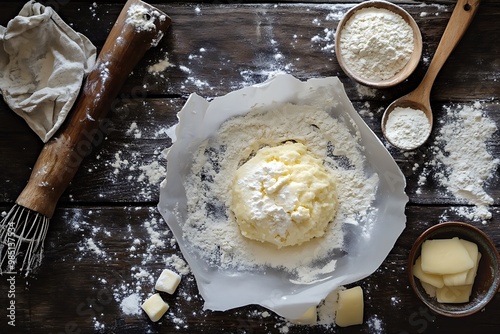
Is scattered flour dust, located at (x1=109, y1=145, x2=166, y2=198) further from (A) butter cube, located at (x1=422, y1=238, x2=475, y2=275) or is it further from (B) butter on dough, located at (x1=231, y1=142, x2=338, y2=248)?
(A) butter cube, located at (x1=422, y1=238, x2=475, y2=275)

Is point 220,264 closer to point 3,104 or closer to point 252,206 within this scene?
point 252,206

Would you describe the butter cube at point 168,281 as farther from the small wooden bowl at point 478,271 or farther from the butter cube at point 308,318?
the small wooden bowl at point 478,271

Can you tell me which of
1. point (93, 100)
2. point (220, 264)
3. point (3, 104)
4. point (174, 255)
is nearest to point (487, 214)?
point (220, 264)

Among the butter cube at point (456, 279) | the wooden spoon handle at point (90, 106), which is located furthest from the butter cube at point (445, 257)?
the wooden spoon handle at point (90, 106)

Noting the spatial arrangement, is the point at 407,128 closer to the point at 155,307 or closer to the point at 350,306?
the point at 350,306

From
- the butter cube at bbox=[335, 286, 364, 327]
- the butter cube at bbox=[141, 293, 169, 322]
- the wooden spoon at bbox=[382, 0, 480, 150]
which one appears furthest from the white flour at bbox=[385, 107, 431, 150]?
the butter cube at bbox=[141, 293, 169, 322]

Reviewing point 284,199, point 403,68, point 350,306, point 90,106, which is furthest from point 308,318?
point 90,106

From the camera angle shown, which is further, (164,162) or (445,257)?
(164,162)
